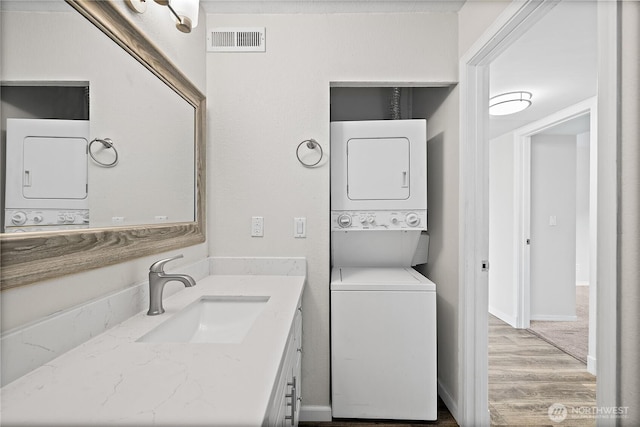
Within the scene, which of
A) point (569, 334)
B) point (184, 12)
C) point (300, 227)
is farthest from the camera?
point (569, 334)

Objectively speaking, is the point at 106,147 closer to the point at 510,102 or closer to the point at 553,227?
the point at 510,102

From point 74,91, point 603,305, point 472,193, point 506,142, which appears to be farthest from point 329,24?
point 506,142

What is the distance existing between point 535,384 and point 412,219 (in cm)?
163

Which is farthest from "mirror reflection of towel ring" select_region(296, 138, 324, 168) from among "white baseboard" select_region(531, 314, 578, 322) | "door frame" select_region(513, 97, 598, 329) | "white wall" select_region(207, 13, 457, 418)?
"white baseboard" select_region(531, 314, 578, 322)

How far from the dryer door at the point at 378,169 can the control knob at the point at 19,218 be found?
1658 millimetres

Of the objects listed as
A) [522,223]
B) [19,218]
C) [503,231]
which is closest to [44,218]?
[19,218]

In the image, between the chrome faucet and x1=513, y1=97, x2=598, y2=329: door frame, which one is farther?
x1=513, y1=97, x2=598, y2=329: door frame

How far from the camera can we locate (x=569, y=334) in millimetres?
3492

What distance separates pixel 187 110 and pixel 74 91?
0.85 m

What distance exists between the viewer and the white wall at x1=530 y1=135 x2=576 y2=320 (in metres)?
3.84

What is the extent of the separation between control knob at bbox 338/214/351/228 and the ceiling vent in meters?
1.17

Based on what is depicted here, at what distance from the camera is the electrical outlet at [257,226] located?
206cm
